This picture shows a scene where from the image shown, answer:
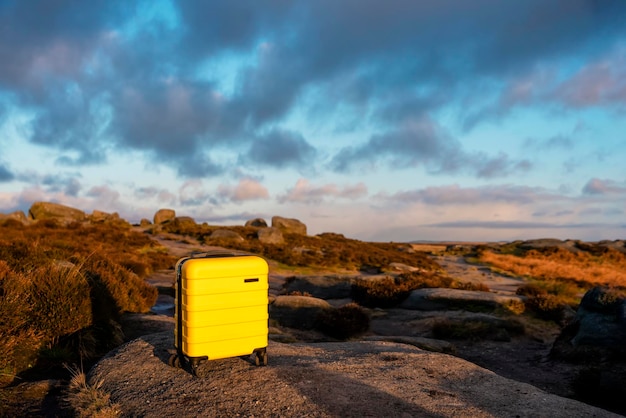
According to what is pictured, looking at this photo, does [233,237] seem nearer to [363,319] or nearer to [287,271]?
[287,271]

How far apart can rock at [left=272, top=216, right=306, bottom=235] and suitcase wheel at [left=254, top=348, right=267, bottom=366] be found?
50808 mm

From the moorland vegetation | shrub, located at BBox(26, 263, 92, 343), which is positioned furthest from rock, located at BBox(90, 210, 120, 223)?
shrub, located at BBox(26, 263, 92, 343)

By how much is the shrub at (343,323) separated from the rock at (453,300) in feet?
12.4

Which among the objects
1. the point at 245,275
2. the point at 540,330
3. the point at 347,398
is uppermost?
the point at 245,275

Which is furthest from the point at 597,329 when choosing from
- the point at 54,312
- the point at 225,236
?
the point at 225,236

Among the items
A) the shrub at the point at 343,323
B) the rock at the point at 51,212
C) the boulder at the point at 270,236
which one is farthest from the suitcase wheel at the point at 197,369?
the rock at the point at 51,212

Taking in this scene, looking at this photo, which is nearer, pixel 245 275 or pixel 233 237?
pixel 245 275

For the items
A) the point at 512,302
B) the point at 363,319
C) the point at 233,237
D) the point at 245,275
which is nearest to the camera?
the point at 245,275

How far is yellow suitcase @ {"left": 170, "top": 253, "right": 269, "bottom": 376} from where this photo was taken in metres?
7.12

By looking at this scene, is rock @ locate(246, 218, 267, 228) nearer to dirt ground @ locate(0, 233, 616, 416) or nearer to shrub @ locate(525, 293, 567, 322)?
dirt ground @ locate(0, 233, 616, 416)

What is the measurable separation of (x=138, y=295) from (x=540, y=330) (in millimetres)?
12624

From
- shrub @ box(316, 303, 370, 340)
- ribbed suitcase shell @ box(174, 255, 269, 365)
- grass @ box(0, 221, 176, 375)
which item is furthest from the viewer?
shrub @ box(316, 303, 370, 340)

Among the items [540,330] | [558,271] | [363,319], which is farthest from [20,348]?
[558,271]

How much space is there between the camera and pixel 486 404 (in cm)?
677
